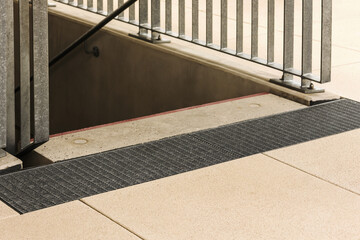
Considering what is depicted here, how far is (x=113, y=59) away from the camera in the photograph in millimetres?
6453

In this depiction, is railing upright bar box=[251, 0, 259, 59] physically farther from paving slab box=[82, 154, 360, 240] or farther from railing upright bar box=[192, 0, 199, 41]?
paving slab box=[82, 154, 360, 240]

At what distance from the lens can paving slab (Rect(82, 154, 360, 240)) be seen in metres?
3.07

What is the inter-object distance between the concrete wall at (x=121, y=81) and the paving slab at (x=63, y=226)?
2.06m

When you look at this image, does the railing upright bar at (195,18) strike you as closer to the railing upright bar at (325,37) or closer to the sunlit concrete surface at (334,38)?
the sunlit concrete surface at (334,38)

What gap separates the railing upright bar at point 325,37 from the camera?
15.2 feet

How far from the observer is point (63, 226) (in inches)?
122

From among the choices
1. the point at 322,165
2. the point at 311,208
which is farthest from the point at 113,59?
the point at 311,208

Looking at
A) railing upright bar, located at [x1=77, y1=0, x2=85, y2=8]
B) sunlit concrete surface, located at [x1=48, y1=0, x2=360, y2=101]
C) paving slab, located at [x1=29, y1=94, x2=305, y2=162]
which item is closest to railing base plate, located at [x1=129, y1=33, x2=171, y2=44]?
sunlit concrete surface, located at [x1=48, y1=0, x2=360, y2=101]

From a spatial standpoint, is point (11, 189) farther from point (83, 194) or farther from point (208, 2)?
point (208, 2)

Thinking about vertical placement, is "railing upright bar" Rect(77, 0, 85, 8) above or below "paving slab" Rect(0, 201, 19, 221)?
above

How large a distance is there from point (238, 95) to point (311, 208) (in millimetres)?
1994

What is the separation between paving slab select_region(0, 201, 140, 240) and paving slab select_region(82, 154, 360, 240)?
0.06 metres

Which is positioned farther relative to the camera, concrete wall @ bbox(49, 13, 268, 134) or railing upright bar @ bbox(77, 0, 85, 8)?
railing upright bar @ bbox(77, 0, 85, 8)

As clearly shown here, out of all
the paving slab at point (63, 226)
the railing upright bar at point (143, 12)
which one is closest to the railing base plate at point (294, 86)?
the railing upright bar at point (143, 12)
